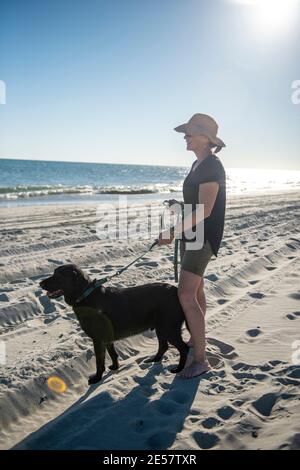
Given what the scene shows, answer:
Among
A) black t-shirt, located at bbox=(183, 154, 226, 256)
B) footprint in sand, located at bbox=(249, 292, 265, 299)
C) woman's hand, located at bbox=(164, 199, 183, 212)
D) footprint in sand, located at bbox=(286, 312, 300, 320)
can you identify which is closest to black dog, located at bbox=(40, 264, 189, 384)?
black t-shirt, located at bbox=(183, 154, 226, 256)

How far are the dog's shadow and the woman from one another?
35 cm

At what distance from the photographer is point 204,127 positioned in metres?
3.62

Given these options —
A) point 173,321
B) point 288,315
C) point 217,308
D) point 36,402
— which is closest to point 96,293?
point 173,321

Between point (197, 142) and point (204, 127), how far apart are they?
0.14m

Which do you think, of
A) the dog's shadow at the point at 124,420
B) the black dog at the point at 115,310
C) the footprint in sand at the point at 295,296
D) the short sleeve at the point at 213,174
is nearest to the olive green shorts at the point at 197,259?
the black dog at the point at 115,310

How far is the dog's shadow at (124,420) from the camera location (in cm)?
278

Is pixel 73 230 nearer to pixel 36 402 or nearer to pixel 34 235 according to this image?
pixel 34 235

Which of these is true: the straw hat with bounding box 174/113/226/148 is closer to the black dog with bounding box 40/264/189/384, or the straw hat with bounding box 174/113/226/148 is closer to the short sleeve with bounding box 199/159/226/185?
the short sleeve with bounding box 199/159/226/185

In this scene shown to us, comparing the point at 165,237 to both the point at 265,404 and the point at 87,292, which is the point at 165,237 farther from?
the point at 265,404

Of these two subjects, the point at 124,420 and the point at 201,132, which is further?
the point at 201,132

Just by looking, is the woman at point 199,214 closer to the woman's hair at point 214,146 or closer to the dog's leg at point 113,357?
the woman's hair at point 214,146

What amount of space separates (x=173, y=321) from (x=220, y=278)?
9.07 ft

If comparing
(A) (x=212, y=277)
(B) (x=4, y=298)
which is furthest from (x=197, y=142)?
(B) (x=4, y=298)

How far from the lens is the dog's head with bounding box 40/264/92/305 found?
3.83m
